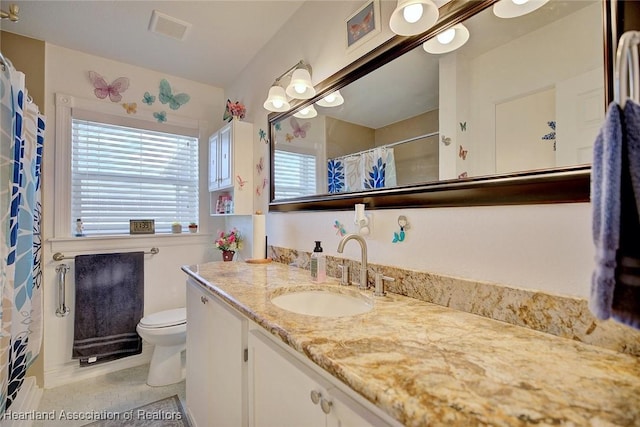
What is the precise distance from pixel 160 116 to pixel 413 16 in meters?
2.30

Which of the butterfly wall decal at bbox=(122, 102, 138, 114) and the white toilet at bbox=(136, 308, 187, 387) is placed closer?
the white toilet at bbox=(136, 308, 187, 387)

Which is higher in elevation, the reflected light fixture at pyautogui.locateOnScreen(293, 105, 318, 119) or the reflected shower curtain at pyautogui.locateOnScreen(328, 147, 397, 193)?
the reflected light fixture at pyautogui.locateOnScreen(293, 105, 318, 119)

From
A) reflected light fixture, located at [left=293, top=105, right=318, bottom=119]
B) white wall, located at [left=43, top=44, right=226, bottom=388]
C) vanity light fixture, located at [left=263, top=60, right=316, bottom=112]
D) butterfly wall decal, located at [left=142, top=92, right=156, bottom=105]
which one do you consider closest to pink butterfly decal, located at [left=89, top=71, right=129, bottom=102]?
white wall, located at [left=43, top=44, right=226, bottom=388]

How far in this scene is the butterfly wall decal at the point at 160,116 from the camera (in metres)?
2.53

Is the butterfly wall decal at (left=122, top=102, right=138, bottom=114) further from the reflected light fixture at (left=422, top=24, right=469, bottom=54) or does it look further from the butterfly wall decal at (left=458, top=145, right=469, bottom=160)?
the butterfly wall decal at (left=458, top=145, right=469, bottom=160)

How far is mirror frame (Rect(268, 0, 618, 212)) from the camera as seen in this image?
2.34 feet

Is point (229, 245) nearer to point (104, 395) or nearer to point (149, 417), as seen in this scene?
point (149, 417)

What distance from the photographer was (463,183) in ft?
3.18

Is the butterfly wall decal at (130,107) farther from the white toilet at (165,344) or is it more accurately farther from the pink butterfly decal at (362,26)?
the pink butterfly decal at (362,26)

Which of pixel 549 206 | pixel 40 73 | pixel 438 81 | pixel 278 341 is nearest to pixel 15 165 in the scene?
pixel 40 73

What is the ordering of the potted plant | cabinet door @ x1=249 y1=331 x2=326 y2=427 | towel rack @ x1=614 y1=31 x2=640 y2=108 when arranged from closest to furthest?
towel rack @ x1=614 y1=31 x2=640 y2=108
cabinet door @ x1=249 y1=331 x2=326 y2=427
the potted plant

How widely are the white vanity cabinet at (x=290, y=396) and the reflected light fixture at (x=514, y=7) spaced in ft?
3.69

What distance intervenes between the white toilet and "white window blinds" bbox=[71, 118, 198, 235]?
0.84 meters

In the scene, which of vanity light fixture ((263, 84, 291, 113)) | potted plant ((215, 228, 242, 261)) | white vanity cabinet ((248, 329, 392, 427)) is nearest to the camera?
white vanity cabinet ((248, 329, 392, 427))
